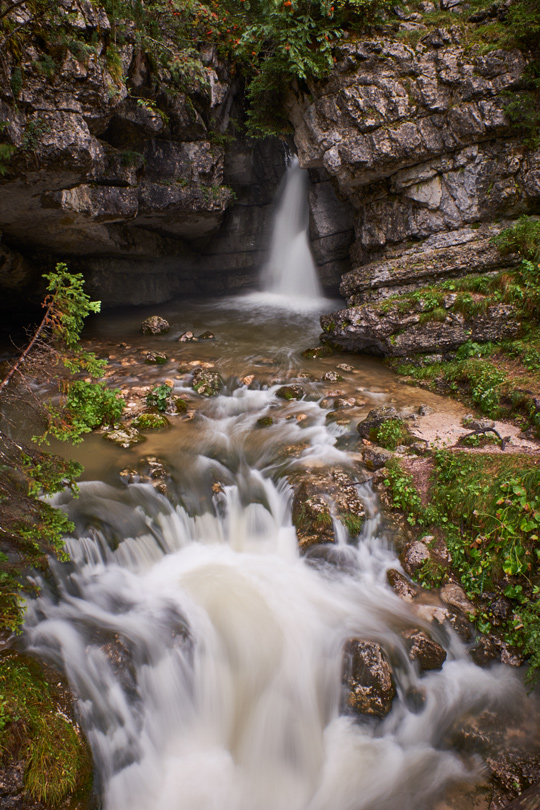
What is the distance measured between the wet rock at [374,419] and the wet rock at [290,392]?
6.25 feet

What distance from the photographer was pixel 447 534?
205 inches

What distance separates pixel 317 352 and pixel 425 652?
796cm

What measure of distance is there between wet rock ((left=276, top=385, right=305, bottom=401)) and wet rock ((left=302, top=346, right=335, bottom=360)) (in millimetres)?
2104

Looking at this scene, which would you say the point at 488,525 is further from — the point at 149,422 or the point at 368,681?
the point at 149,422

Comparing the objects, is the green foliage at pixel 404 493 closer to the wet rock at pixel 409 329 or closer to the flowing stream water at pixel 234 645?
the flowing stream water at pixel 234 645

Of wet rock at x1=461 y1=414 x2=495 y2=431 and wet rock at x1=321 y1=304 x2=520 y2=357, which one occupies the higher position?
wet rock at x1=321 y1=304 x2=520 y2=357

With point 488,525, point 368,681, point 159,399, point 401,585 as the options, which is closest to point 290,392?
point 159,399

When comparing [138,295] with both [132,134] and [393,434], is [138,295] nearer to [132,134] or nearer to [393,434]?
[132,134]

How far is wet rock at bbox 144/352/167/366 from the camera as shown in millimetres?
10789

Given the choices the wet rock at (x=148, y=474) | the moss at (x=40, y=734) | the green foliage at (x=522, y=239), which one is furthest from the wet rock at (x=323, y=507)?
the green foliage at (x=522, y=239)

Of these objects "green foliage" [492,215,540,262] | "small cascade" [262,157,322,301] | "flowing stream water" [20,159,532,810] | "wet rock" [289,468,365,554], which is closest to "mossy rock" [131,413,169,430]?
"flowing stream water" [20,159,532,810]

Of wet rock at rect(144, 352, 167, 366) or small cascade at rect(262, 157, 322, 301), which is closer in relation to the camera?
wet rock at rect(144, 352, 167, 366)

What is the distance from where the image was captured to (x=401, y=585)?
16.3ft

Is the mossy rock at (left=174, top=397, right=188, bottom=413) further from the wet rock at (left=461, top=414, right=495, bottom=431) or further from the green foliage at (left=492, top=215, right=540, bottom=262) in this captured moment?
the green foliage at (left=492, top=215, right=540, bottom=262)
